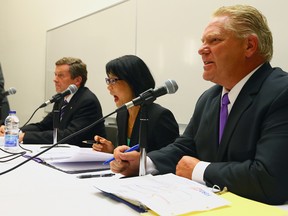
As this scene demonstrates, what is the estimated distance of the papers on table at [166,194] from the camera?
0.78 m

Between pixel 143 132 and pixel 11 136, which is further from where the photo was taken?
pixel 11 136

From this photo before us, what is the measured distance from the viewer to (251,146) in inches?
45.9

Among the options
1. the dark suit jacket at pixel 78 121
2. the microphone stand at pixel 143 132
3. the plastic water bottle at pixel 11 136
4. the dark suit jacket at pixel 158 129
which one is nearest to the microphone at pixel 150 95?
the microphone stand at pixel 143 132

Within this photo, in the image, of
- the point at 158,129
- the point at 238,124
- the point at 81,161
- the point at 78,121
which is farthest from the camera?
the point at 78,121

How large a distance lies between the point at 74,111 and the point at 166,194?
1.88 meters

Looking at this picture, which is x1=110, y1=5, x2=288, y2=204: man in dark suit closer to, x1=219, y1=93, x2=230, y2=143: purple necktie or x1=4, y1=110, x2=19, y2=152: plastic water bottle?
x1=219, y1=93, x2=230, y2=143: purple necktie

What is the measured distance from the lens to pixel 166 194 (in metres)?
0.86

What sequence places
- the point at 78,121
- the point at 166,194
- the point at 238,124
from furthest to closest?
1. the point at 78,121
2. the point at 238,124
3. the point at 166,194

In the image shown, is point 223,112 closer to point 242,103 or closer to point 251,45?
point 242,103

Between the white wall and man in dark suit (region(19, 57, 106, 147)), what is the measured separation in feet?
4.79

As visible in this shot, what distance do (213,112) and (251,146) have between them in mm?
265

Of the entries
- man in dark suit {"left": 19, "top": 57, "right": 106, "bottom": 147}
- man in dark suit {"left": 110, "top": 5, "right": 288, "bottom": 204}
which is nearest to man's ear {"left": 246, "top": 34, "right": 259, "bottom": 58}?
man in dark suit {"left": 110, "top": 5, "right": 288, "bottom": 204}

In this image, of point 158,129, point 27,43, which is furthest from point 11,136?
point 27,43

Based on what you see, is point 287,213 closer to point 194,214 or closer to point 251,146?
point 194,214
